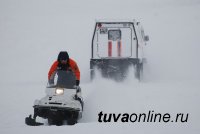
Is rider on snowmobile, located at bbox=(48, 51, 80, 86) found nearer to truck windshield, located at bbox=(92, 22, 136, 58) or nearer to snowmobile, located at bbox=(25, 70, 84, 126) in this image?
snowmobile, located at bbox=(25, 70, 84, 126)

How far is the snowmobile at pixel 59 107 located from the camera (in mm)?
10812

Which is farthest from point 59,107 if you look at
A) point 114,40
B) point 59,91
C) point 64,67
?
point 114,40

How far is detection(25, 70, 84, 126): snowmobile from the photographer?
35.5 feet

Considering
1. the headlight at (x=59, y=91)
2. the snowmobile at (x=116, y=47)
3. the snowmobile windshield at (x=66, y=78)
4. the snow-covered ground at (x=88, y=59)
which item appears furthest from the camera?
the snowmobile at (x=116, y=47)

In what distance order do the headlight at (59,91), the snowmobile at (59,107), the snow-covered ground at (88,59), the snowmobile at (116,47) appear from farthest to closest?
the snowmobile at (116,47)
the snow-covered ground at (88,59)
the headlight at (59,91)
the snowmobile at (59,107)

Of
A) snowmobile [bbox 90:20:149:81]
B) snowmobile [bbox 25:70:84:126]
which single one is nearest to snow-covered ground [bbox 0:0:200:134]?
snowmobile [bbox 25:70:84:126]

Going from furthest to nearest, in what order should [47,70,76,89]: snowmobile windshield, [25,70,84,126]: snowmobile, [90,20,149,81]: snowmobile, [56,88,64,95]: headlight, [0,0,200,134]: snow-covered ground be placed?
[90,20,149,81]: snowmobile
[0,0,200,134]: snow-covered ground
[47,70,76,89]: snowmobile windshield
[56,88,64,95]: headlight
[25,70,84,126]: snowmobile

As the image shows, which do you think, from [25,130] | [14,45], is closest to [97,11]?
[14,45]

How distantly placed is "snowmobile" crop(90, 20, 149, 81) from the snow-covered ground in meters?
0.44

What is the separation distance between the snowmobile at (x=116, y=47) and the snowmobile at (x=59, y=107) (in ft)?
22.1

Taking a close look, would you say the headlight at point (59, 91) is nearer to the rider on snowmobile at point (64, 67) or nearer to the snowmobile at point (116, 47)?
the rider on snowmobile at point (64, 67)

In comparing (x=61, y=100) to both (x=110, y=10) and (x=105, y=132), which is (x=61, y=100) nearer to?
(x=105, y=132)

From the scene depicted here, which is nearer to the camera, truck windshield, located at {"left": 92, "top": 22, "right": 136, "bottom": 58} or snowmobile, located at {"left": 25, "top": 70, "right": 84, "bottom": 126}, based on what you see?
snowmobile, located at {"left": 25, "top": 70, "right": 84, "bottom": 126}

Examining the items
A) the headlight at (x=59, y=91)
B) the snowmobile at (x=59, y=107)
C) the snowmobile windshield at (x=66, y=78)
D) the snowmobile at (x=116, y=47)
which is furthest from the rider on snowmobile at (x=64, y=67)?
the snowmobile at (x=116, y=47)
